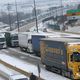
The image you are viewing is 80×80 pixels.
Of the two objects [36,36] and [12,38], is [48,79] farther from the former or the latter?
[12,38]

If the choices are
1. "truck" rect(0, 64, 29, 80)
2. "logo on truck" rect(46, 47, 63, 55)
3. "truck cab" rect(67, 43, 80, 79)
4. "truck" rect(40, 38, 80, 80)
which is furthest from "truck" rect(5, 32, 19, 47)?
"truck cab" rect(67, 43, 80, 79)

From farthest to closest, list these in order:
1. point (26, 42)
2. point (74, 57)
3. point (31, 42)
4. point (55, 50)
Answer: point (26, 42), point (31, 42), point (55, 50), point (74, 57)

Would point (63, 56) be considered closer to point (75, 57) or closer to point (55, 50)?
point (75, 57)

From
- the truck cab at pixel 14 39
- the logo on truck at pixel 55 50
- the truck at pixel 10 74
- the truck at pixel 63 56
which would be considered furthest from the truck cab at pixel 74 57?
the truck cab at pixel 14 39

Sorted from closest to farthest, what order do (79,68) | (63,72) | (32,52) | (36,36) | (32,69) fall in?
(79,68) → (63,72) → (32,69) → (36,36) → (32,52)

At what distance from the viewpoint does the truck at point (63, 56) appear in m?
29.4

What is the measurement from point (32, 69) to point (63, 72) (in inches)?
240

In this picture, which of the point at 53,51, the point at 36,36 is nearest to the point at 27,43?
the point at 36,36

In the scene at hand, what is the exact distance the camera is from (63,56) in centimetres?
3095

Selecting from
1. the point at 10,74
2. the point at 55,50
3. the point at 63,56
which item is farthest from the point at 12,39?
the point at 10,74

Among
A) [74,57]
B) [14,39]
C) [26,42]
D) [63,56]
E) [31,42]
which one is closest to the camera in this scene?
[74,57]

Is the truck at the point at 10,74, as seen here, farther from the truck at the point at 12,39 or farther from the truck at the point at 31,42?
the truck at the point at 12,39

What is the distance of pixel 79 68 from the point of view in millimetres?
29422

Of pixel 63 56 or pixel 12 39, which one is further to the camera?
pixel 12 39
